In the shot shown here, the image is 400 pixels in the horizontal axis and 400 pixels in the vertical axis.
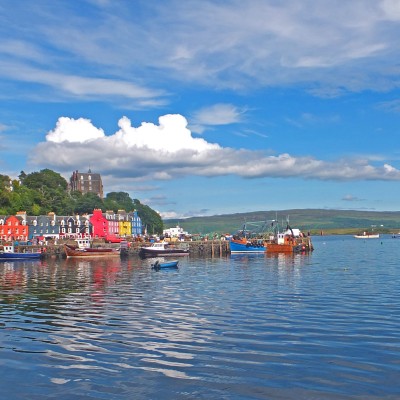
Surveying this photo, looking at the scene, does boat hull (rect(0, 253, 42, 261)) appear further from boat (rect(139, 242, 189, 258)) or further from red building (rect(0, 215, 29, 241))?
red building (rect(0, 215, 29, 241))

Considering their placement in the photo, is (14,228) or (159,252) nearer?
(159,252)

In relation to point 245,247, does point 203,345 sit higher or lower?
lower

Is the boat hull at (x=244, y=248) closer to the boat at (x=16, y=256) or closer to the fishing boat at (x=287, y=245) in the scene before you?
the fishing boat at (x=287, y=245)

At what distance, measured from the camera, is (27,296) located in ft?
157

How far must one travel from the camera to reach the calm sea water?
63.7ft

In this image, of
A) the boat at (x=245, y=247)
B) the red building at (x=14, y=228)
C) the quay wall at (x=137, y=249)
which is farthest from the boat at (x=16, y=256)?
the boat at (x=245, y=247)

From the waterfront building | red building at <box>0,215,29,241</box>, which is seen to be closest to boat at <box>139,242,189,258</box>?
red building at <box>0,215,29,241</box>

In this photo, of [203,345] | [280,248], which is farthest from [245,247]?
[203,345]

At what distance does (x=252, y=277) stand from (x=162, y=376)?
45090 mm

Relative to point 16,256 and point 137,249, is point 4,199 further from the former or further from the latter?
point 16,256

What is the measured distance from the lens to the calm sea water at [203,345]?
19406 mm

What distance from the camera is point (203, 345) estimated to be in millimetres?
25766

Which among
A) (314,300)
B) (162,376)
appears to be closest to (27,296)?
(314,300)

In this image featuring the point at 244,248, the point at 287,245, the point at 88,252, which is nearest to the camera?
the point at 88,252
